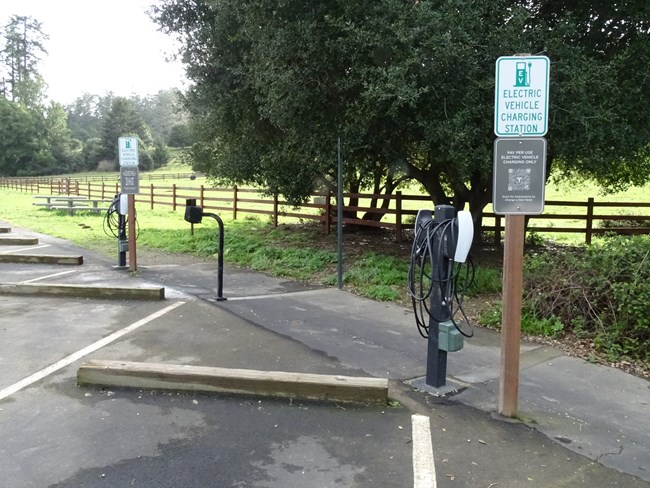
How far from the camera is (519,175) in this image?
4.03m

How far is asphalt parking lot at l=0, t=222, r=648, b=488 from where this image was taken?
131 inches

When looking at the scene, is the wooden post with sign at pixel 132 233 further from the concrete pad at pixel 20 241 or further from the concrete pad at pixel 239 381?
the concrete pad at pixel 239 381

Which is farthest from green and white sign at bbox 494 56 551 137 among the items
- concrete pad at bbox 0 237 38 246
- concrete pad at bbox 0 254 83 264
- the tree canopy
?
concrete pad at bbox 0 237 38 246

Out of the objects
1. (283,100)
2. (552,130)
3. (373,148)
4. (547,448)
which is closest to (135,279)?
(283,100)

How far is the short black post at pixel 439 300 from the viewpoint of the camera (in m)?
4.48

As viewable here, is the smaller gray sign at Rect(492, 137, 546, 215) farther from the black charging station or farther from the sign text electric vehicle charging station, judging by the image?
the black charging station

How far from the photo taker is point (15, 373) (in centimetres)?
490

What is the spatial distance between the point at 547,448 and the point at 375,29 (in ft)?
19.2

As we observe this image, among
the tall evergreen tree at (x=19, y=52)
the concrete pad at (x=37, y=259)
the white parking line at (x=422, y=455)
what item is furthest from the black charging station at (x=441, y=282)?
the tall evergreen tree at (x=19, y=52)

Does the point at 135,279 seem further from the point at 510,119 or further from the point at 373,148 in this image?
the point at 510,119

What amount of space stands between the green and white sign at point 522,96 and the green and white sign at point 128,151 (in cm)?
723

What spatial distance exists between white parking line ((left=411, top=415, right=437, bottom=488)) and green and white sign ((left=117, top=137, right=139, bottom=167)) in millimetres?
7398

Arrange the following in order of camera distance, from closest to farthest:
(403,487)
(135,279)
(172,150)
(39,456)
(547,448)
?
1. (403,487)
2. (39,456)
3. (547,448)
4. (135,279)
5. (172,150)

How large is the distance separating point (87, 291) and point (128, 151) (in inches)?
118
